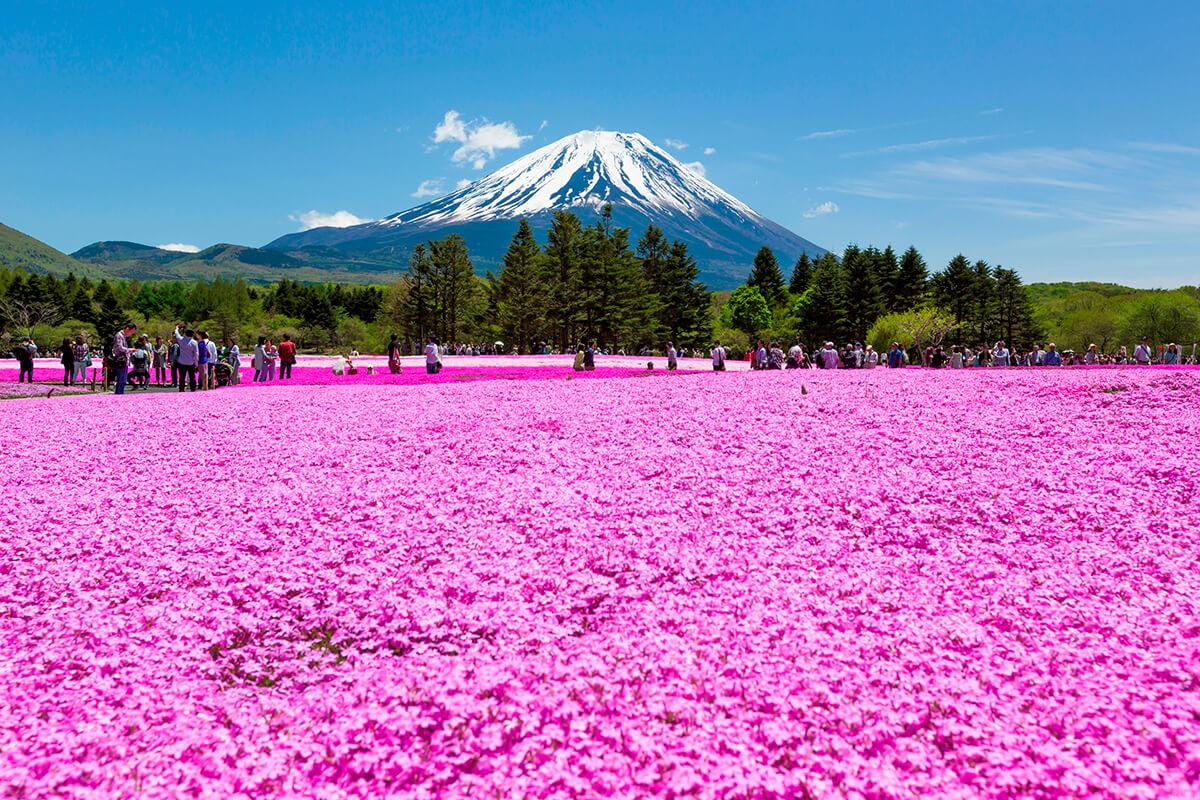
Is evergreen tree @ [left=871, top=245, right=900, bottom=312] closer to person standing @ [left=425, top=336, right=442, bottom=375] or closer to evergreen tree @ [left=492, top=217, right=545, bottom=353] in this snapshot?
evergreen tree @ [left=492, top=217, right=545, bottom=353]

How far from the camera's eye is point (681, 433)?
12.5 meters

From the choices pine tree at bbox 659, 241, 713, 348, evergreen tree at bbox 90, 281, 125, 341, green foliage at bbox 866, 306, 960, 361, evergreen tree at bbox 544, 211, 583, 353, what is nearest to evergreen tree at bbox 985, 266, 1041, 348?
green foliage at bbox 866, 306, 960, 361

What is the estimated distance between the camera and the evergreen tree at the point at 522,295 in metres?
77.4

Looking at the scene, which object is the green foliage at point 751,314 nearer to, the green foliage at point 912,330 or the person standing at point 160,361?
the green foliage at point 912,330

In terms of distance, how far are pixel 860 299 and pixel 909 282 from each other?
10.4 metres

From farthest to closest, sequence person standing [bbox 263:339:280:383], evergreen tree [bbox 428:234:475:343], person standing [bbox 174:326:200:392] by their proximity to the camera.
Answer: evergreen tree [bbox 428:234:475:343]
person standing [bbox 263:339:280:383]
person standing [bbox 174:326:200:392]

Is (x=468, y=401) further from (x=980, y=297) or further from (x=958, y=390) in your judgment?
(x=980, y=297)

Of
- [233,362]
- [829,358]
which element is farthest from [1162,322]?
[233,362]

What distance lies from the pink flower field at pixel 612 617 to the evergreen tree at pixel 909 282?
291 feet

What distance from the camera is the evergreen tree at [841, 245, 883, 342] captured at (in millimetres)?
88875

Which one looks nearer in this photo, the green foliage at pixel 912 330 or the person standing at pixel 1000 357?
the person standing at pixel 1000 357

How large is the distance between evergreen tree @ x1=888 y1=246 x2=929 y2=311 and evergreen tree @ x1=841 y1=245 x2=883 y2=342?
19.4ft

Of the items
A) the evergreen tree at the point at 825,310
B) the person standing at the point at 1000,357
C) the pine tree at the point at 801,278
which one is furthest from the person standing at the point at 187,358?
the pine tree at the point at 801,278

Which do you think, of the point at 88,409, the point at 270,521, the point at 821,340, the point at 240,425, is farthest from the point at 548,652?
the point at 821,340
